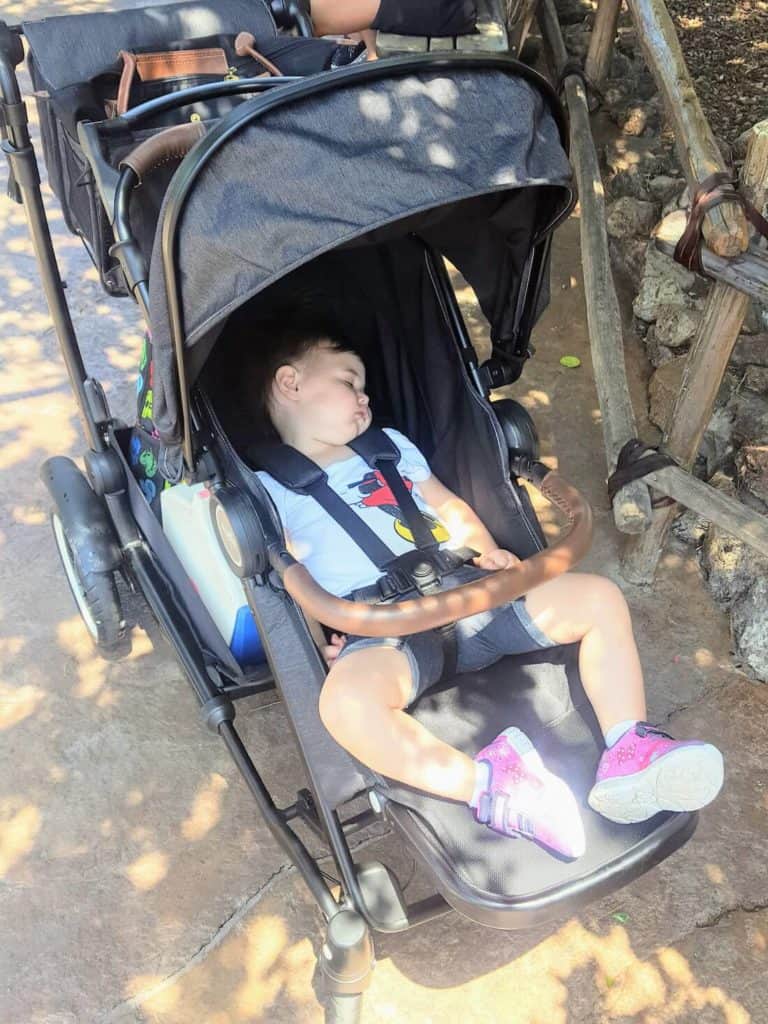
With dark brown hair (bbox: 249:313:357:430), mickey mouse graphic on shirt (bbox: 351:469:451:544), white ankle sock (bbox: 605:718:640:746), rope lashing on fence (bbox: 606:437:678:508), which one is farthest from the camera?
rope lashing on fence (bbox: 606:437:678:508)

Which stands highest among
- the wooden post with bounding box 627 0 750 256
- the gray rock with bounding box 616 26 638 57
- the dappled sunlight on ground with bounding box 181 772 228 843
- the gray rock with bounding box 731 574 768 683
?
the wooden post with bounding box 627 0 750 256

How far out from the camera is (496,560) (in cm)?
259

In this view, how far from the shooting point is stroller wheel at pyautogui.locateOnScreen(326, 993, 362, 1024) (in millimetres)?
2230

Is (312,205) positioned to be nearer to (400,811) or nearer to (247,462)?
(247,462)

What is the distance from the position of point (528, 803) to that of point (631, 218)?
3.14 metres

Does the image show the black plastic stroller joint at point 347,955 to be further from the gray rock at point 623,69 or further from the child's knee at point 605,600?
the gray rock at point 623,69

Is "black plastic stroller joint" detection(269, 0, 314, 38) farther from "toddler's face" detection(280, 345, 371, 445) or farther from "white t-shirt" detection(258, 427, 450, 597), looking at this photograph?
"white t-shirt" detection(258, 427, 450, 597)

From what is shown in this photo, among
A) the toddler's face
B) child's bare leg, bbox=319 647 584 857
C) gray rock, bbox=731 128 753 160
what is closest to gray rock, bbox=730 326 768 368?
gray rock, bbox=731 128 753 160

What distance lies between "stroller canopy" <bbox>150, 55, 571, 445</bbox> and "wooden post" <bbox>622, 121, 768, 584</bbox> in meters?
0.93

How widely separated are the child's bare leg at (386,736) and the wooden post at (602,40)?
3.68m

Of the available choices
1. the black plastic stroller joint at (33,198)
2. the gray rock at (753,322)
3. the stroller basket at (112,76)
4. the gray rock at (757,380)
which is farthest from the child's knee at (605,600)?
the gray rock at (753,322)

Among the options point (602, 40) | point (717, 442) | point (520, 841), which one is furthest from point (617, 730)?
point (602, 40)

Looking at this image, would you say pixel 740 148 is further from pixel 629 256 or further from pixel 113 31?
pixel 113 31

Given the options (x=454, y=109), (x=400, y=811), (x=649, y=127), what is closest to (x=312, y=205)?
(x=454, y=109)
